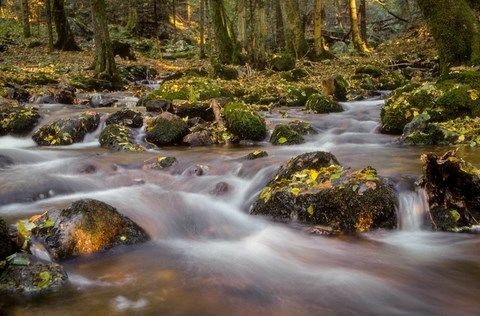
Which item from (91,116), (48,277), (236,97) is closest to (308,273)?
(48,277)

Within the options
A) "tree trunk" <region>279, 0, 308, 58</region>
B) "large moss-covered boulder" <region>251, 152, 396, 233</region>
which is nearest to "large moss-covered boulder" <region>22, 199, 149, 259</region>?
"large moss-covered boulder" <region>251, 152, 396, 233</region>

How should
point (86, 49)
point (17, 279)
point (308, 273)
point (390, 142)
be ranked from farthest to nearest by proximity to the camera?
point (86, 49) < point (390, 142) < point (308, 273) < point (17, 279)

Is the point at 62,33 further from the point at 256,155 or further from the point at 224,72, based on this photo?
the point at 256,155

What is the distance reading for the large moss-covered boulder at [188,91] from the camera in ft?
38.6

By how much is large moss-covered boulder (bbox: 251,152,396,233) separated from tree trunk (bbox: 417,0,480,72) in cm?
655

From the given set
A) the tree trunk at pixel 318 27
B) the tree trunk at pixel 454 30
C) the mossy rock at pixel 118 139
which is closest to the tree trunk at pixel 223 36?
the tree trunk at pixel 318 27

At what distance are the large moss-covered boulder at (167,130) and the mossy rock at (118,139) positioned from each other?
17.1 inches

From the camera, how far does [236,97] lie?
43.3 feet

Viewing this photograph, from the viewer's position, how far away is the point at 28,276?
3.69 metres

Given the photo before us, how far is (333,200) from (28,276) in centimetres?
305

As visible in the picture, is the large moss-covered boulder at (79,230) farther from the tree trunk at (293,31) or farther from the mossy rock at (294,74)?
the tree trunk at (293,31)

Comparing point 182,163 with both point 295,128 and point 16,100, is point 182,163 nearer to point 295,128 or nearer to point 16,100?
point 295,128

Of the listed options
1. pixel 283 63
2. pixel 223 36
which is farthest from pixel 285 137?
pixel 223 36

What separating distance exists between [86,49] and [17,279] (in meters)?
25.0
